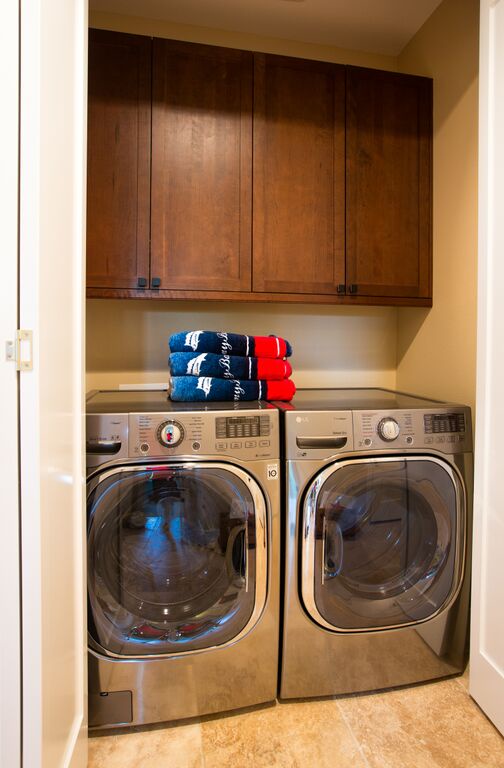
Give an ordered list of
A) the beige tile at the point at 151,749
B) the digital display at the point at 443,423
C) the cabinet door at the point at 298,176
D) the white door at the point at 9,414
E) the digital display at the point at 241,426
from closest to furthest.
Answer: the white door at the point at 9,414, the beige tile at the point at 151,749, the digital display at the point at 241,426, the digital display at the point at 443,423, the cabinet door at the point at 298,176

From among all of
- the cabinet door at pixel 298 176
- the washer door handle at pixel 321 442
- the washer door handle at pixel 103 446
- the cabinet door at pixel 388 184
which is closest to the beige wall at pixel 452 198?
the cabinet door at pixel 388 184

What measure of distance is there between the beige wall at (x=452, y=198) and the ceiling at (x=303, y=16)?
0.38 feet

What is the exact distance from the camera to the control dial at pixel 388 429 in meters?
1.49

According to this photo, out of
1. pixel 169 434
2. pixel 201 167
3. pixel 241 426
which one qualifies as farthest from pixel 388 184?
pixel 169 434

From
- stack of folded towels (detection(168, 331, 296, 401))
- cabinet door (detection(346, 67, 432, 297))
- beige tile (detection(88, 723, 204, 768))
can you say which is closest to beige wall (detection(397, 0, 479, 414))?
cabinet door (detection(346, 67, 432, 297))

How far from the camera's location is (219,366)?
1605 mm

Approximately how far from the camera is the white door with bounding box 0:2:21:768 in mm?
812

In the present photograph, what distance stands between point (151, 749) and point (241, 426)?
101 cm

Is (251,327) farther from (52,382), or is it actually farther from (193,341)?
(52,382)

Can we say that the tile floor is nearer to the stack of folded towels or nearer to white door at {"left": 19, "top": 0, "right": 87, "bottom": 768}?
white door at {"left": 19, "top": 0, "right": 87, "bottom": 768}

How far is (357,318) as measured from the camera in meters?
2.27

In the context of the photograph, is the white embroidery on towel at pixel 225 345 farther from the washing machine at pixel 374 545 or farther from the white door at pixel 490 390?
the white door at pixel 490 390

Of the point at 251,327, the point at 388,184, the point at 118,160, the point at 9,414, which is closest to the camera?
the point at 9,414

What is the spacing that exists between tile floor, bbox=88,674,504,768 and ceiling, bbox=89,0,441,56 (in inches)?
108
